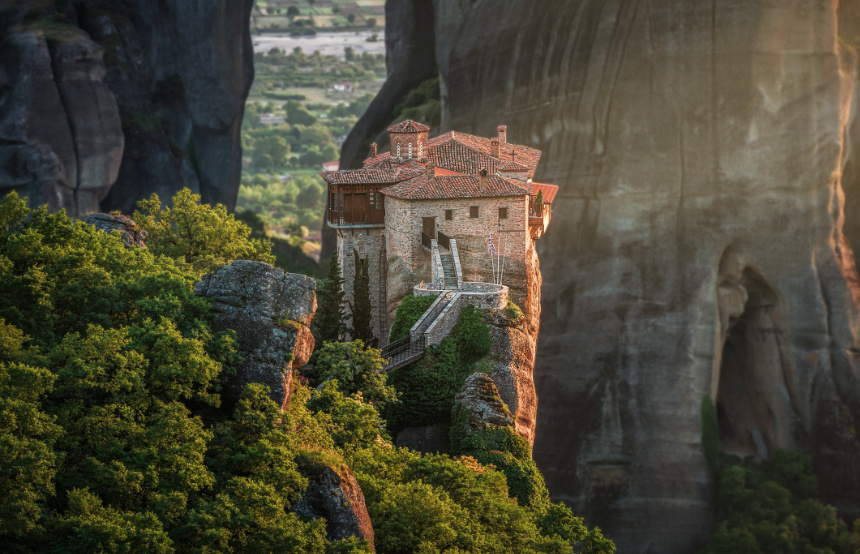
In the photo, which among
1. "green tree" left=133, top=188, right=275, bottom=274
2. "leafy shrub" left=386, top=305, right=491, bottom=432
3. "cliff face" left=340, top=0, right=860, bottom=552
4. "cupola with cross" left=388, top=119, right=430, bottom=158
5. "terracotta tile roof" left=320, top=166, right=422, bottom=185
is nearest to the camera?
"leafy shrub" left=386, top=305, right=491, bottom=432

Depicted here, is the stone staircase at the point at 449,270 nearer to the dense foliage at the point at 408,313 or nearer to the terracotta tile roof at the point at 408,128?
the dense foliage at the point at 408,313

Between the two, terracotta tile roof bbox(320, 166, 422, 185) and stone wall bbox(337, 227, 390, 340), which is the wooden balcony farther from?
terracotta tile roof bbox(320, 166, 422, 185)

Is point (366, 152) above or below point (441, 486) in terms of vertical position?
above

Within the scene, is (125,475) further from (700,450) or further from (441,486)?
(700,450)

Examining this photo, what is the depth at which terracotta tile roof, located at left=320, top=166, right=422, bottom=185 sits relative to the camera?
205 ft

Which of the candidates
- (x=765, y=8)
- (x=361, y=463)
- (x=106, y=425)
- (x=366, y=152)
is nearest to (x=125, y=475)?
(x=106, y=425)

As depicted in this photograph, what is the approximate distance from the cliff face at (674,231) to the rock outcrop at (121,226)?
119 feet

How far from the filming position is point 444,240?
2357 inches

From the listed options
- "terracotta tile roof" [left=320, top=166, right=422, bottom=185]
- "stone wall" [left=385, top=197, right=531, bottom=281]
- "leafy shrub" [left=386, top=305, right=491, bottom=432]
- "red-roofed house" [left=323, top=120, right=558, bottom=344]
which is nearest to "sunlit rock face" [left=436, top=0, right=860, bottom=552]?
"red-roofed house" [left=323, top=120, right=558, bottom=344]

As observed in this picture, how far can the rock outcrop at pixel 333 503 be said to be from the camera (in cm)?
3988

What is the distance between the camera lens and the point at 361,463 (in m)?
45.6

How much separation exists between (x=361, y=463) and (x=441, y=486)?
2543 mm

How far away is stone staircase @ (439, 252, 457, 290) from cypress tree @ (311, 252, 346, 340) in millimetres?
4371

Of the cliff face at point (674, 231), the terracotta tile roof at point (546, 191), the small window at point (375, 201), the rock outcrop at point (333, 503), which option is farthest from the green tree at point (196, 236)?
the cliff face at point (674, 231)
